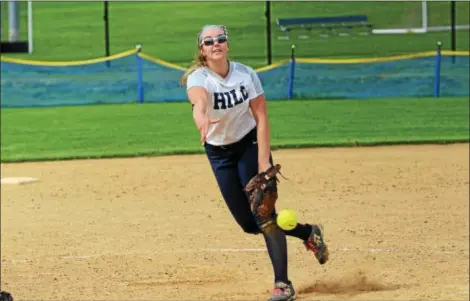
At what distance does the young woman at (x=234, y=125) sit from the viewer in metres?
7.73

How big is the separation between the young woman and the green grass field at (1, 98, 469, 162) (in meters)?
8.86

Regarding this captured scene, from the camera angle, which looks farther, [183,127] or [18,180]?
[183,127]

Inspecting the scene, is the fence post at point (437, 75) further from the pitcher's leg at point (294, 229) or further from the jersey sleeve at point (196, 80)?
the jersey sleeve at point (196, 80)

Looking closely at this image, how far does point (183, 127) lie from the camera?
1989 cm

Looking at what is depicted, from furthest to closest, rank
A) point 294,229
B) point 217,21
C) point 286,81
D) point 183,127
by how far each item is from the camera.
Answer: point 217,21, point 286,81, point 183,127, point 294,229

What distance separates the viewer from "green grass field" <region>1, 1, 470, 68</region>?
30906 mm

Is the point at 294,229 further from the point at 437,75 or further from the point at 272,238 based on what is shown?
the point at 437,75

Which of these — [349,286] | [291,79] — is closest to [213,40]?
[349,286]

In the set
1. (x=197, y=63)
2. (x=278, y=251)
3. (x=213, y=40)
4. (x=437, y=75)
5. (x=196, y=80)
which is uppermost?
(x=213, y=40)

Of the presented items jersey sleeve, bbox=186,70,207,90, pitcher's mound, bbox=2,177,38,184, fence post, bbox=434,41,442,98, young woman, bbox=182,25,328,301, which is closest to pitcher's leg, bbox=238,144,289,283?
young woman, bbox=182,25,328,301

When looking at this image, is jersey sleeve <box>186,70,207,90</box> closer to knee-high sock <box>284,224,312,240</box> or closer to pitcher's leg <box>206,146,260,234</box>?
pitcher's leg <box>206,146,260,234</box>

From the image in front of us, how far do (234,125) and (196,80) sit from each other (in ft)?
1.48

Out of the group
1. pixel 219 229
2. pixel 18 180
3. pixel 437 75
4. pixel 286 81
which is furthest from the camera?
pixel 286 81

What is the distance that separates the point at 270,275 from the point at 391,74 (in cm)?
1569
